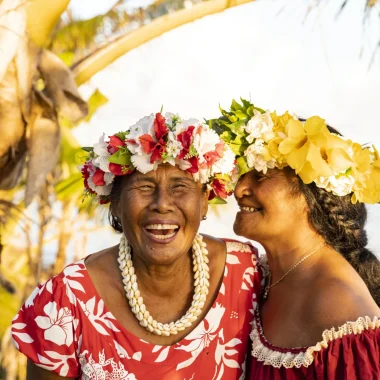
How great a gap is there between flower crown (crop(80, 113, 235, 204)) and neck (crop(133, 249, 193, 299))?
15.0 inches

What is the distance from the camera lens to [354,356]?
2572mm

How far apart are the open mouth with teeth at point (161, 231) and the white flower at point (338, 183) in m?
0.60

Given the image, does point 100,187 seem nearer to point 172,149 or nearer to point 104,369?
point 172,149

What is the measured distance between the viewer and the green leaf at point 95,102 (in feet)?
20.5

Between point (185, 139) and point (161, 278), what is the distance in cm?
62

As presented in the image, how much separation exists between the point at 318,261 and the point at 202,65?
3798 millimetres

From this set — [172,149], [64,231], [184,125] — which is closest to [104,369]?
[172,149]

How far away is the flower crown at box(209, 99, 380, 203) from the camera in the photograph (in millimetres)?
2879

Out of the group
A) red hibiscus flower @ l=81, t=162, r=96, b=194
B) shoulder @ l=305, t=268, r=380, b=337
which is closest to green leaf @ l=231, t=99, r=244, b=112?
red hibiscus flower @ l=81, t=162, r=96, b=194

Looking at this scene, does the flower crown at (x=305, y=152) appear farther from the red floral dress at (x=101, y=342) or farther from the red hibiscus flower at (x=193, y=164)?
the red floral dress at (x=101, y=342)

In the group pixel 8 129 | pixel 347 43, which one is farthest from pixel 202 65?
pixel 8 129

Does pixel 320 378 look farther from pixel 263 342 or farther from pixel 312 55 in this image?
pixel 312 55

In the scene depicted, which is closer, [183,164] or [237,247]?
[183,164]

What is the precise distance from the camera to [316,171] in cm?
286
